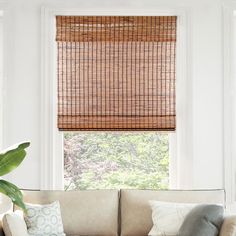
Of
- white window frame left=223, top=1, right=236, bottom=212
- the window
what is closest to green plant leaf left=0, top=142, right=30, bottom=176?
the window

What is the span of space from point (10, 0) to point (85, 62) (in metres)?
0.83

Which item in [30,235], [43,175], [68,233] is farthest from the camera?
[43,175]

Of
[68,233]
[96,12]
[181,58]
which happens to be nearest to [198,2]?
[181,58]

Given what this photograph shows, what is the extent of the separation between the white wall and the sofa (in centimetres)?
49

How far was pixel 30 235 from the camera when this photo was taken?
13.0ft

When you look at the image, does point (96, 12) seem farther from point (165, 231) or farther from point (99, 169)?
point (165, 231)

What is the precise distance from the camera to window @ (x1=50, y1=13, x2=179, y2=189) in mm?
4832

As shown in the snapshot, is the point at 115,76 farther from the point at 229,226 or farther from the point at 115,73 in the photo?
the point at 229,226

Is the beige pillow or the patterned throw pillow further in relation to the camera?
the patterned throw pillow

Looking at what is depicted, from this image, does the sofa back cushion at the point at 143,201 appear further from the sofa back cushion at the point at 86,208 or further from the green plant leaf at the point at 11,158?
the green plant leaf at the point at 11,158

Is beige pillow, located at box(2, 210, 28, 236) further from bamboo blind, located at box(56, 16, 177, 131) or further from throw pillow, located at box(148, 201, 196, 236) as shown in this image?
bamboo blind, located at box(56, 16, 177, 131)

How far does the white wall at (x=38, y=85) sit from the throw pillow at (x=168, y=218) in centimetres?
73

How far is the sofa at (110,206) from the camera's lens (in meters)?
4.23

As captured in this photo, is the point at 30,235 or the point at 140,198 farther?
the point at 140,198
